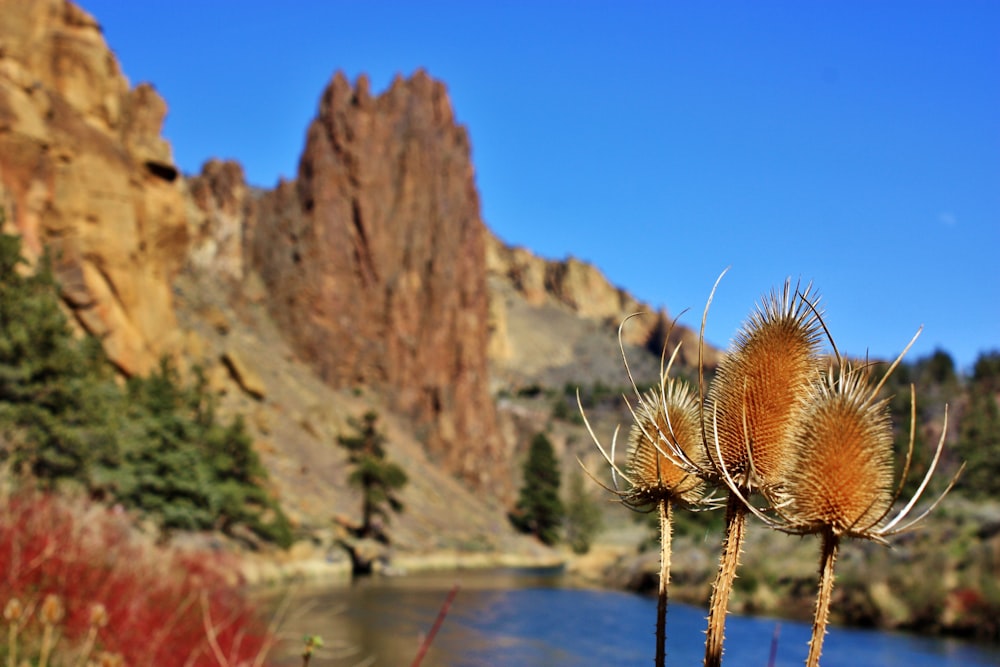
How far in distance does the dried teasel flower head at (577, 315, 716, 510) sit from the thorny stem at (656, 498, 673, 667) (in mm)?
46

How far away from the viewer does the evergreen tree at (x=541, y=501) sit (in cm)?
7544

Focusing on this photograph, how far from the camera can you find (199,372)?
136ft

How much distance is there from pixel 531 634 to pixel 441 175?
234ft

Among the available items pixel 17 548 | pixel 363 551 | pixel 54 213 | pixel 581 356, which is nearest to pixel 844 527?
pixel 17 548

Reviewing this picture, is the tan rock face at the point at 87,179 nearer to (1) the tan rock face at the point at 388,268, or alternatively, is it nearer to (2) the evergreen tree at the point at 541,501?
(1) the tan rock face at the point at 388,268

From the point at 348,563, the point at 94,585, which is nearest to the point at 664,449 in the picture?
the point at 94,585

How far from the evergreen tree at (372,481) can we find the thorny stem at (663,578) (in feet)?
163

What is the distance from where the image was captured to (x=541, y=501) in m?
75.2

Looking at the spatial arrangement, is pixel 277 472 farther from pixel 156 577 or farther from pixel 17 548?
pixel 17 548

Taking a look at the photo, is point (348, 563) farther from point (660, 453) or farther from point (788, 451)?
point (788, 451)

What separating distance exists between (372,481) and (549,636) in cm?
2825

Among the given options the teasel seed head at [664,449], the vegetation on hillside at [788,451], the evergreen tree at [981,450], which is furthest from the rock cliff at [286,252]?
the vegetation on hillside at [788,451]

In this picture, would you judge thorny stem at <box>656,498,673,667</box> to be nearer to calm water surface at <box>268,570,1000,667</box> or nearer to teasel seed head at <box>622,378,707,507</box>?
teasel seed head at <box>622,378,707,507</box>

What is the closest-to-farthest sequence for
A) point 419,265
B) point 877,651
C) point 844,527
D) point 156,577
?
point 844,527 → point 156,577 → point 877,651 → point 419,265
